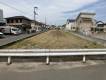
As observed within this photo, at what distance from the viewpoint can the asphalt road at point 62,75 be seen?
17.5ft

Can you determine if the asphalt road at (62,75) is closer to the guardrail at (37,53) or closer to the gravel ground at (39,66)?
the gravel ground at (39,66)

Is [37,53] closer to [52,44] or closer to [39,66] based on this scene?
[39,66]

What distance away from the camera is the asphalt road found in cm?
532

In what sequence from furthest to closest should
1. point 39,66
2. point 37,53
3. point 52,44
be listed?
point 52,44, point 37,53, point 39,66

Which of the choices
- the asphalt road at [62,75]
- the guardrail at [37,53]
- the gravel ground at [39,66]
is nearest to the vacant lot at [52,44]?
the guardrail at [37,53]

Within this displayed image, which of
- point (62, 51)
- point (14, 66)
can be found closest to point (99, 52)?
point (62, 51)

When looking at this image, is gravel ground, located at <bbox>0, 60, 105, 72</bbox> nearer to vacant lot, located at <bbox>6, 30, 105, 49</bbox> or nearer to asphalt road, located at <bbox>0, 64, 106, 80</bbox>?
asphalt road, located at <bbox>0, 64, 106, 80</bbox>

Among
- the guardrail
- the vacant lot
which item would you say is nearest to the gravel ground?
the guardrail

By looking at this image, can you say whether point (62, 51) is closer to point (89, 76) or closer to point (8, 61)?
point (89, 76)

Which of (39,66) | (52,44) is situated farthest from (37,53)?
(52,44)

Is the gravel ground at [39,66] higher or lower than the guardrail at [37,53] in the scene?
lower

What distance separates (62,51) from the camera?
23.7 ft

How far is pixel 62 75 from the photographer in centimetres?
564

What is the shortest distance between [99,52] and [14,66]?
4134 millimetres
